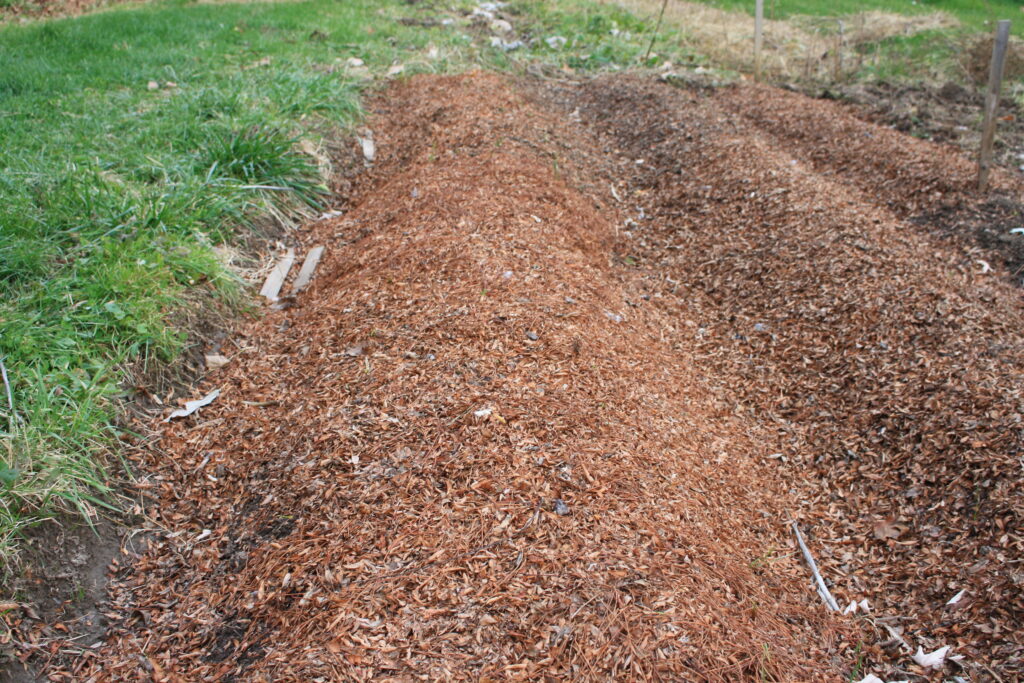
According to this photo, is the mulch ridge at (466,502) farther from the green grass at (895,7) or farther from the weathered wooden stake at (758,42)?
the green grass at (895,7)

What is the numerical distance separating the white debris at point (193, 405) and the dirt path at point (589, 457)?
57mm

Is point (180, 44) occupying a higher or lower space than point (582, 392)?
higher

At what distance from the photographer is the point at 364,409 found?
306 centimetres

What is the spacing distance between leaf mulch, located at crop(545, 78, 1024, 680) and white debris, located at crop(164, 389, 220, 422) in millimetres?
2637

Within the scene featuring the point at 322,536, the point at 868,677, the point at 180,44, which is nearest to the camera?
the point at 868,677

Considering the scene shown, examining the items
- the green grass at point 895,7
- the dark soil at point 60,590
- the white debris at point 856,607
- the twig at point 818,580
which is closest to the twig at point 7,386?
the dark soil at point 60,590

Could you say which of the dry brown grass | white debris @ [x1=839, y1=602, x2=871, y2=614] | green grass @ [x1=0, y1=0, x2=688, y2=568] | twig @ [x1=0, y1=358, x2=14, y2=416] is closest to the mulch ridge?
white debris @ [x1=839, y1=602, x2=871, y2=614]

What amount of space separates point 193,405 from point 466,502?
1.74 metres

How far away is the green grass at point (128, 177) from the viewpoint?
2.98 meters

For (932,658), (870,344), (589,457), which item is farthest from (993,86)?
(589,457)

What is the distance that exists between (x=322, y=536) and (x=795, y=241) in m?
3.79

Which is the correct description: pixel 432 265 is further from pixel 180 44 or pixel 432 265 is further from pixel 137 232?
pixel 180 44

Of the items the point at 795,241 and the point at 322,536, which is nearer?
the point at 322,536

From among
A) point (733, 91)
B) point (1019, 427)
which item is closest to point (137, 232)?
point (1019, 427)
